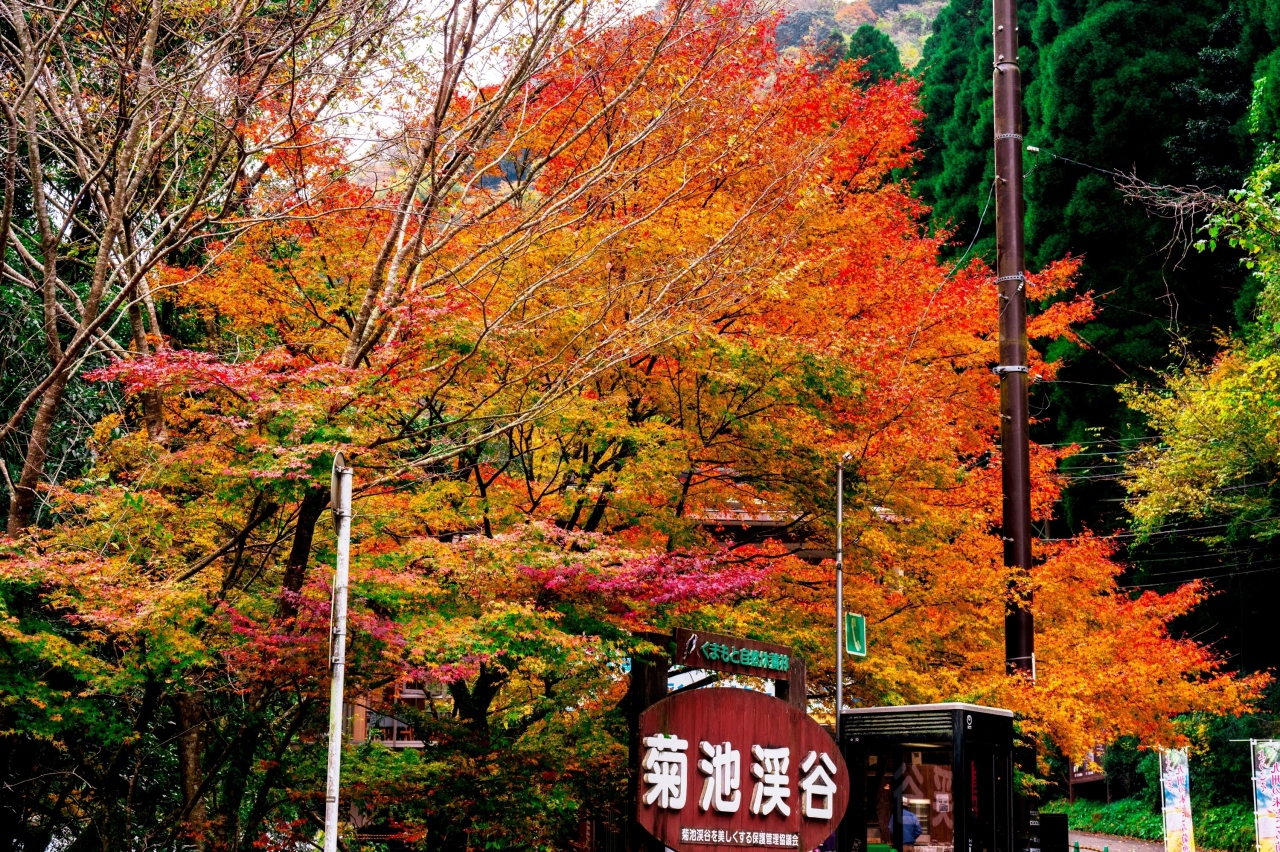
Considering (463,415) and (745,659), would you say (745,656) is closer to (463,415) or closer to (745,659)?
(745,659)

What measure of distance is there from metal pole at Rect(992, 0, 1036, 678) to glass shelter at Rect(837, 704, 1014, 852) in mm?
1528

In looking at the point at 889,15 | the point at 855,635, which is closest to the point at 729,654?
the point at 855,635

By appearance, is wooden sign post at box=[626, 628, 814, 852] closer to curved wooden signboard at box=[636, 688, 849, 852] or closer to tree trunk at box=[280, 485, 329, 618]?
curved wooden signboard at box=[636, 688, 849, 852]

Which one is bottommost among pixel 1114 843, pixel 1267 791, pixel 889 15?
pixel 1114 843

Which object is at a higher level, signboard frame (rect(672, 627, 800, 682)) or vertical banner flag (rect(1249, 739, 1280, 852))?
signboard frame (rect(672, 627, 800, 682))

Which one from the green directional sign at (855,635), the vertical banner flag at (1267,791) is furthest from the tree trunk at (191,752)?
the vertical banner flag at (1267,791)

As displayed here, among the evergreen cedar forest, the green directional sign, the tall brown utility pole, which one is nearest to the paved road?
the evergreen cedar forest

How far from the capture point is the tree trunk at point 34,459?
420 inches

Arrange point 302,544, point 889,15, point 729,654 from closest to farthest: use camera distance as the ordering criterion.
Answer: point 302,544 → point 729,654 → point 889,15

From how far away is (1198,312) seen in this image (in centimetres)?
3462

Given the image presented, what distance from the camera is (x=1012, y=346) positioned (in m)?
15.2

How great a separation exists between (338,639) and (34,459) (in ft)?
16.1

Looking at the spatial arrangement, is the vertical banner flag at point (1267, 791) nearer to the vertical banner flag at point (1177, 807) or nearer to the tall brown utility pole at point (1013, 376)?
the vertical banner flag at point (1177, 807)

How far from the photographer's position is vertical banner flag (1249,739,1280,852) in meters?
20.8
